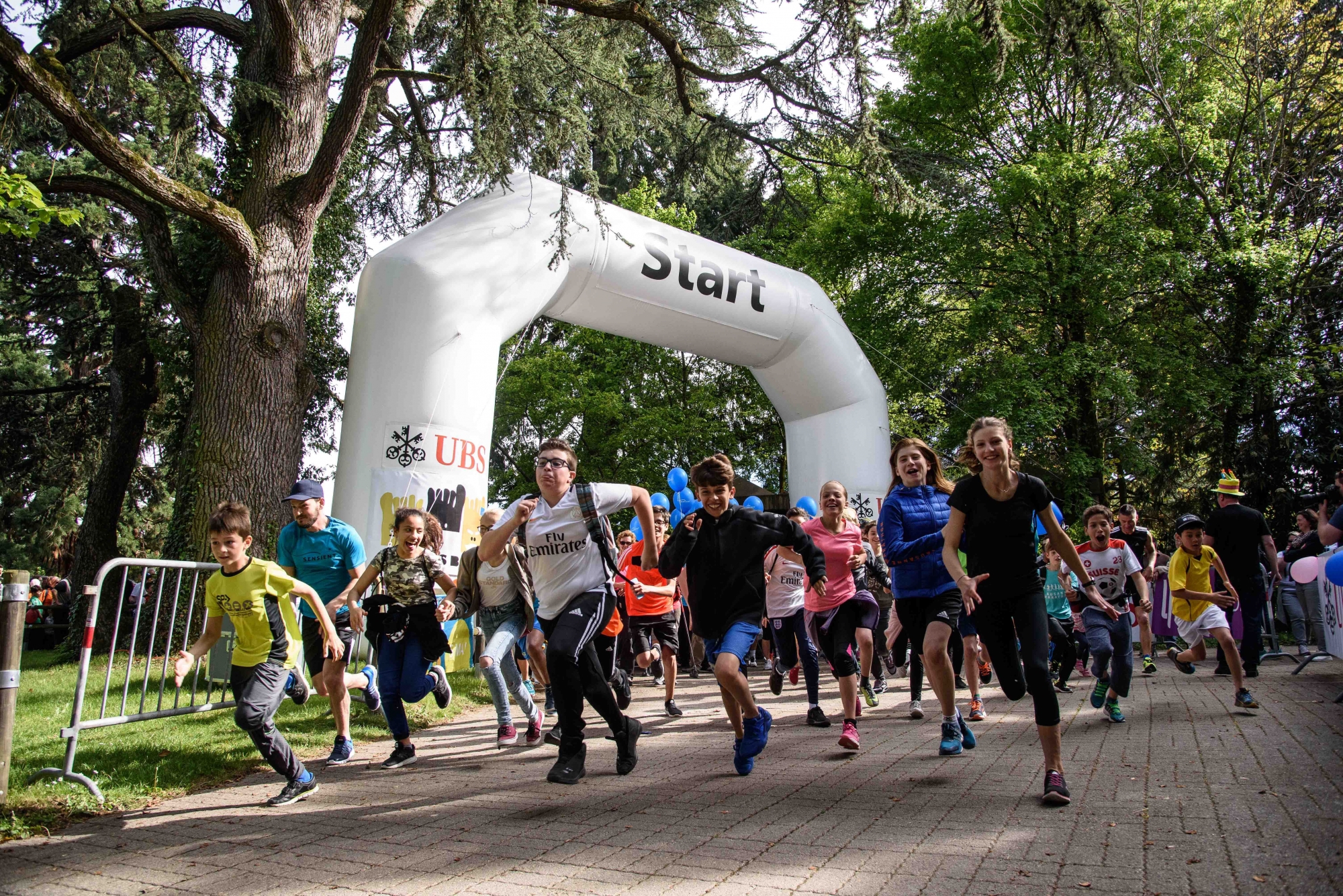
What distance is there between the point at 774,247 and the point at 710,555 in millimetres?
19774

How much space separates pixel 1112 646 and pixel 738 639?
2970mm

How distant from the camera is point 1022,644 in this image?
471 cm

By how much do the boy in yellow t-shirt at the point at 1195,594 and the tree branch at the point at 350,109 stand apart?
9313 millimetres

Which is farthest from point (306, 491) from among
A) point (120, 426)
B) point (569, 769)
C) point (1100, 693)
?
point (120, 426)

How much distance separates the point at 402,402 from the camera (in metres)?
9.98

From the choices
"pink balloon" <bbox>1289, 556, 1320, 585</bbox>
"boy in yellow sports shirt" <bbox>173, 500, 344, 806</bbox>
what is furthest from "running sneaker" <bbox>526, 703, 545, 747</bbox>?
"pink balloon" <bbox>1289, 556, 1320, 585</bbox>

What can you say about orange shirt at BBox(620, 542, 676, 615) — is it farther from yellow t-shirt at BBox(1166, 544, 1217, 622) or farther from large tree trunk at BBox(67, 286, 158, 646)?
large tree trunk at BBox(67, 286, 158, 646)

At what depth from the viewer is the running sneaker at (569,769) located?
5.07m

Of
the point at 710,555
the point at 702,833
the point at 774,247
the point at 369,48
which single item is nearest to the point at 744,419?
the point at 774,247

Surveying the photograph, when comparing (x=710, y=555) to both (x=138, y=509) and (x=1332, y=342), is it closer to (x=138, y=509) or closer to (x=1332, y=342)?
(x=1332, y=342)

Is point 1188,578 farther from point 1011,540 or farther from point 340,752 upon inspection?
point 340,752

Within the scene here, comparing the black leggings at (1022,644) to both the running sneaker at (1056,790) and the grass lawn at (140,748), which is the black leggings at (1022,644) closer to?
the running sneaker at (1056,790)

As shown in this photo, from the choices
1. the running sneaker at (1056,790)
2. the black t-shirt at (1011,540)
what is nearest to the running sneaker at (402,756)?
the black t-shirt at (1011,540)

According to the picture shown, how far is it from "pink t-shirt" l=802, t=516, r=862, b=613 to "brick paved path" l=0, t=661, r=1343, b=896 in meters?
1.03
